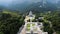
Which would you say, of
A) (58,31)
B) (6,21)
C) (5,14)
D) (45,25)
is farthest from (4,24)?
(58,31)

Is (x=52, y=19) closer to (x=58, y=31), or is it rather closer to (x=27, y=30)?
(x=58, y=31)

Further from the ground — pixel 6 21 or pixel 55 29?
pixel 6 21

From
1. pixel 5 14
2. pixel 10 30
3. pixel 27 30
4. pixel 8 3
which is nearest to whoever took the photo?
pixel 27 30

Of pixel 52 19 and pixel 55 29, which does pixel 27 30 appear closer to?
pixel 55 29

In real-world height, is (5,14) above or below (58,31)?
above

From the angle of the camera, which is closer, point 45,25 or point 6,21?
point 6,21

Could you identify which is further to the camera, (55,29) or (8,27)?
(55,29)

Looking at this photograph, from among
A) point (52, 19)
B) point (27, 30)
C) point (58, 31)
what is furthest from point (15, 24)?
point (52, 19)

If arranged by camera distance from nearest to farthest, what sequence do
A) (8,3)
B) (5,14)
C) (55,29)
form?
1. (5,14)
2. (55,29)
3. (8,3)

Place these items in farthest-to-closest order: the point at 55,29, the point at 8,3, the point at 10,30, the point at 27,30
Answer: the point at 8,3, the point at 55,29, the point at 10,30, the point at 27,30

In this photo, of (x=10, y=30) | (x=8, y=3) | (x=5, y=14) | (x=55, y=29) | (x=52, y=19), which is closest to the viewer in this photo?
(x=10, y=30)
